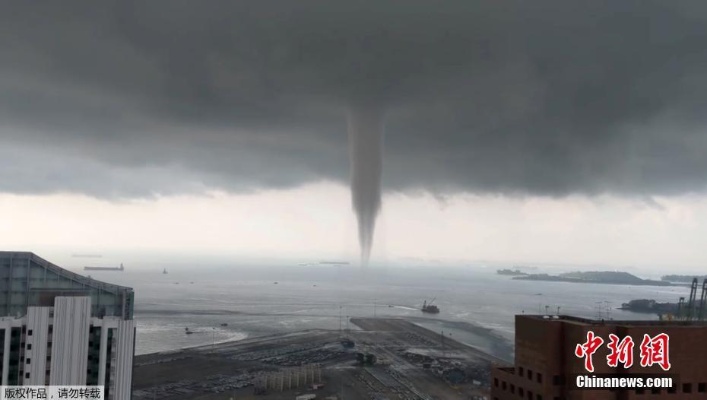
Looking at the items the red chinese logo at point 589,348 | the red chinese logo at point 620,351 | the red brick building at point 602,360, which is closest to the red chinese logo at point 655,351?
the red brick building at point 602,360

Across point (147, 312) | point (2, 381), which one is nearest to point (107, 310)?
point (2, 381)

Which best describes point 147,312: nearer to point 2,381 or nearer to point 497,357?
point 497,357

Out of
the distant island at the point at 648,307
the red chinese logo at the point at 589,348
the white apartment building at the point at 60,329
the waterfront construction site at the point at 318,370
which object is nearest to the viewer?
the red chinese logo at the point at 589,348

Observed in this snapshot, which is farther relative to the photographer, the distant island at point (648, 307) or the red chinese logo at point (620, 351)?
the distant island at point (648, 307)

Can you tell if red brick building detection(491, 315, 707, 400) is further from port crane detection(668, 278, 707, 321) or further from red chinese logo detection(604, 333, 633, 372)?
port crane detection(668, 278, 707, 321)

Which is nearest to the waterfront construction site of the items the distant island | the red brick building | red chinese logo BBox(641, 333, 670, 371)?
the red brick building

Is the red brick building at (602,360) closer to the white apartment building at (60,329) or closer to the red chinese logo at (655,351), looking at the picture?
the red chinese logo at (655,351)
